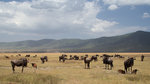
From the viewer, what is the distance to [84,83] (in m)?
18.3

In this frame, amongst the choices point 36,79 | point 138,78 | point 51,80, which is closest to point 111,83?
point 138,78

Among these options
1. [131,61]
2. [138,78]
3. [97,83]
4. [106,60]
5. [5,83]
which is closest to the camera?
[5,83]

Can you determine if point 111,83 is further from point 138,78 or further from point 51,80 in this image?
point 51,80

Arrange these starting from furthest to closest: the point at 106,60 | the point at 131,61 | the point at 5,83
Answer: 1. the point at 106,60
2. the point at 131,61
3. the point at 5,83

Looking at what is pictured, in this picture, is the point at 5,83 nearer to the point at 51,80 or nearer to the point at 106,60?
the point at 51,80

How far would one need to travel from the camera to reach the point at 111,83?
18.1 meters

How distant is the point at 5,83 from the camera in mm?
16234

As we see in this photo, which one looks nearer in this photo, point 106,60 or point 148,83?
point 148,83

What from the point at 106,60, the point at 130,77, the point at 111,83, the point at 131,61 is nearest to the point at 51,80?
the point at 111,83

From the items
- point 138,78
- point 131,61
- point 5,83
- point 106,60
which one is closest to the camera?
point 5,83

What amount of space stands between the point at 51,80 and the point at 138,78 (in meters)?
9.41

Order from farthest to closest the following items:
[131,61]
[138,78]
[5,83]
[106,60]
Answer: [106,60], [131,61], [138,78], [5,83]

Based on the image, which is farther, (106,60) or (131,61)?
(106,60)

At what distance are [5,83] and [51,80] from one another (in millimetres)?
4579
